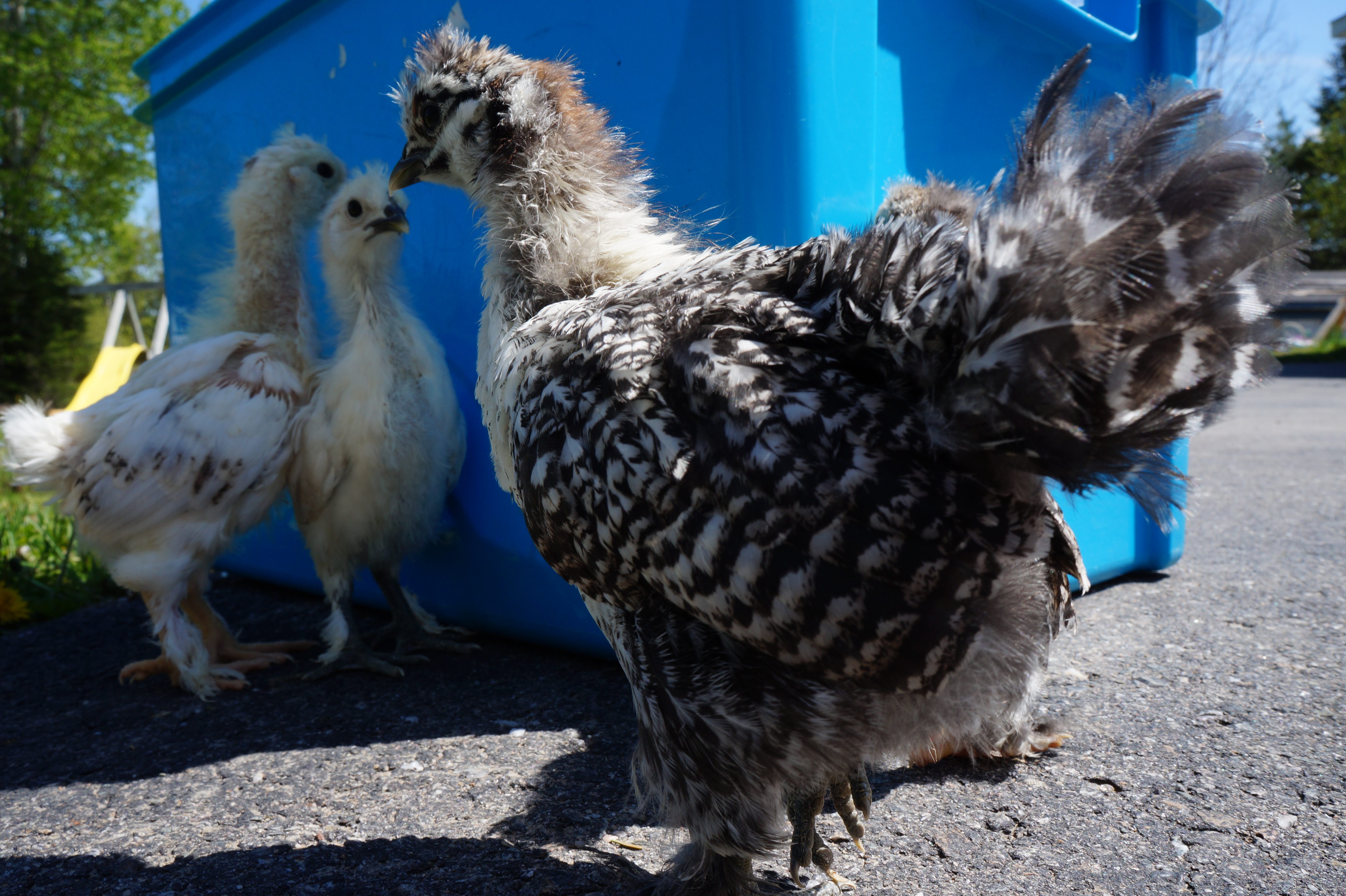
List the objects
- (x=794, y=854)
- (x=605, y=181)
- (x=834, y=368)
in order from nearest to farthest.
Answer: (x=834, y=368), (x=794, y=854), (x=605, y=181)

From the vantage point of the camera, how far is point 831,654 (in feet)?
5.43

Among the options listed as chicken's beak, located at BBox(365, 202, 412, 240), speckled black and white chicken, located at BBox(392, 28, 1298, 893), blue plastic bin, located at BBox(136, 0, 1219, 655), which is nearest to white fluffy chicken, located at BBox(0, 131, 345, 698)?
blue plastic bin, located at BBox(136, 0, 1219, 655)

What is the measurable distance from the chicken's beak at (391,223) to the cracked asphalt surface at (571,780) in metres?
1.80

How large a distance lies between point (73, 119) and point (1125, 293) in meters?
27.6

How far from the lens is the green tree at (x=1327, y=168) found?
27031 mm

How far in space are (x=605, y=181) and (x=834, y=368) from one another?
1183 mm

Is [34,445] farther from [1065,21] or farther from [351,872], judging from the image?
[1065,21]

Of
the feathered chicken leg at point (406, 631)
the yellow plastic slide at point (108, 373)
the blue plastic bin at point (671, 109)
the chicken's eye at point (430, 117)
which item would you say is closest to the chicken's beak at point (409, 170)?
the chicken's eye at point (430, 117)

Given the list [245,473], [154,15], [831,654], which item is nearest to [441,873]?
[831,654]

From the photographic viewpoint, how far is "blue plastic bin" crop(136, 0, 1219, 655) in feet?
8.86

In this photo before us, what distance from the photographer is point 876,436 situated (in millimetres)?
1657

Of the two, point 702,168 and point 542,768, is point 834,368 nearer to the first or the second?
point 702,168

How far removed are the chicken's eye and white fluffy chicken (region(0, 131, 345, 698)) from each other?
137 cm

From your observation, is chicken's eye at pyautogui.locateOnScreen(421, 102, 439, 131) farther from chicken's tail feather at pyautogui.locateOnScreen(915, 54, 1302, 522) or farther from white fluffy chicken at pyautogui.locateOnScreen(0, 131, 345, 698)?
chicken's tail feather at pyautogui.locateOnScreen(915, 54, 1302, 522)
